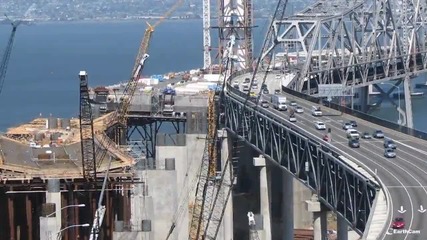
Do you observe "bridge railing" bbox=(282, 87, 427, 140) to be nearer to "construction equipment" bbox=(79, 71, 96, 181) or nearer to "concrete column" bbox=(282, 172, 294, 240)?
"concrete column" bbox=(282, 172, 294, 240)

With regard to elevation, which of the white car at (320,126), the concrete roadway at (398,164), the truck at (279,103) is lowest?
the concrete roadway at (398,164)

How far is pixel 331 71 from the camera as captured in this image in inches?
5482

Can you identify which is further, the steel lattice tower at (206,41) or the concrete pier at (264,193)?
the steel lattice tower at (206,41)

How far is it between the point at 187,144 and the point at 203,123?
459 cm

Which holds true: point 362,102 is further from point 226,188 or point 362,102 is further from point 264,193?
point 264,193

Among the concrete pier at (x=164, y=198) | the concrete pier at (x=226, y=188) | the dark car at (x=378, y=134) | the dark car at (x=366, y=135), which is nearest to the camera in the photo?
the dark car at (x=378, y=134)

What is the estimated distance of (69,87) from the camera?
19738 cm

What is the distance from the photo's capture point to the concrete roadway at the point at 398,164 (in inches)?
1838

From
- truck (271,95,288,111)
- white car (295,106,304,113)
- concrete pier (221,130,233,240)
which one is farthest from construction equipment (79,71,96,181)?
white car (295,106,304,113)

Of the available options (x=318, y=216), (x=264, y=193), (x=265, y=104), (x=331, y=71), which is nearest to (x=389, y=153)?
(x=318, y=216)

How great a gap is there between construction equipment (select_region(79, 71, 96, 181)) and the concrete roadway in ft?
43.0

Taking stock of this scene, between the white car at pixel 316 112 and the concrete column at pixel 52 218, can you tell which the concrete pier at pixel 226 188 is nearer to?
the white car at pixel 316 112

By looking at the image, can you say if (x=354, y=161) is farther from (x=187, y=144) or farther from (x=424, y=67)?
(x=424, y=67)

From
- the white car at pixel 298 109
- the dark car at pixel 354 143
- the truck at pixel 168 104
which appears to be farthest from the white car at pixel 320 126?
the truck at pixel 168 104
